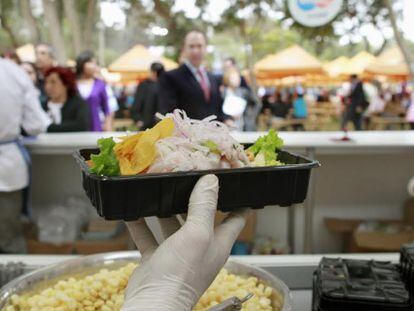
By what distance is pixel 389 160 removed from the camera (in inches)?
159

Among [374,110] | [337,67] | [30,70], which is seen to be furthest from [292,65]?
[30,70]

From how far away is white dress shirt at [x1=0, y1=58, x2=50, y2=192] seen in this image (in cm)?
310

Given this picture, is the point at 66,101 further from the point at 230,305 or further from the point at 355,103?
the point at 355,103

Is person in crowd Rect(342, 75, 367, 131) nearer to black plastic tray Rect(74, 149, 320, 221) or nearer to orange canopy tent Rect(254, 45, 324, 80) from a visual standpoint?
orange canopy tent Rect(254, 45, 324, 80)

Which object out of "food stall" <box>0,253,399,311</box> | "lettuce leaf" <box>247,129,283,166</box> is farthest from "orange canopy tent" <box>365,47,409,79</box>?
"lettuce leaf" <box>247,129,283,166</box>

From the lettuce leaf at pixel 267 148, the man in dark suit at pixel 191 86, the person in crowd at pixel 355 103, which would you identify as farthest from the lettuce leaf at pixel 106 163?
the person in crowd at pixel 355 103

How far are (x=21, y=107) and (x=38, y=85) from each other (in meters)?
1.58

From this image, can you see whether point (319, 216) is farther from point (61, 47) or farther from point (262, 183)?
point (61, 47)

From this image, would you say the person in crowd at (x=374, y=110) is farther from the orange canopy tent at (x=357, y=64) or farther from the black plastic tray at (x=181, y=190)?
the black plastic tray at (x=181, y=190)

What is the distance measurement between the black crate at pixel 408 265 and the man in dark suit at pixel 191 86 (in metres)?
2.28

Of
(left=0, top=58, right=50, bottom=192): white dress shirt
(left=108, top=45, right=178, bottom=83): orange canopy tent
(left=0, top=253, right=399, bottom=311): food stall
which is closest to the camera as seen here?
(left=0, top=253, right=399, bottom=311): food stall

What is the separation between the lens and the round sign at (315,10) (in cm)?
491

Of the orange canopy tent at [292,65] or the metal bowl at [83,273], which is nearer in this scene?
the metal bowl at [83,273]

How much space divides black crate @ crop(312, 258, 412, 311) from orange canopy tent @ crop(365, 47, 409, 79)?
1248cm
